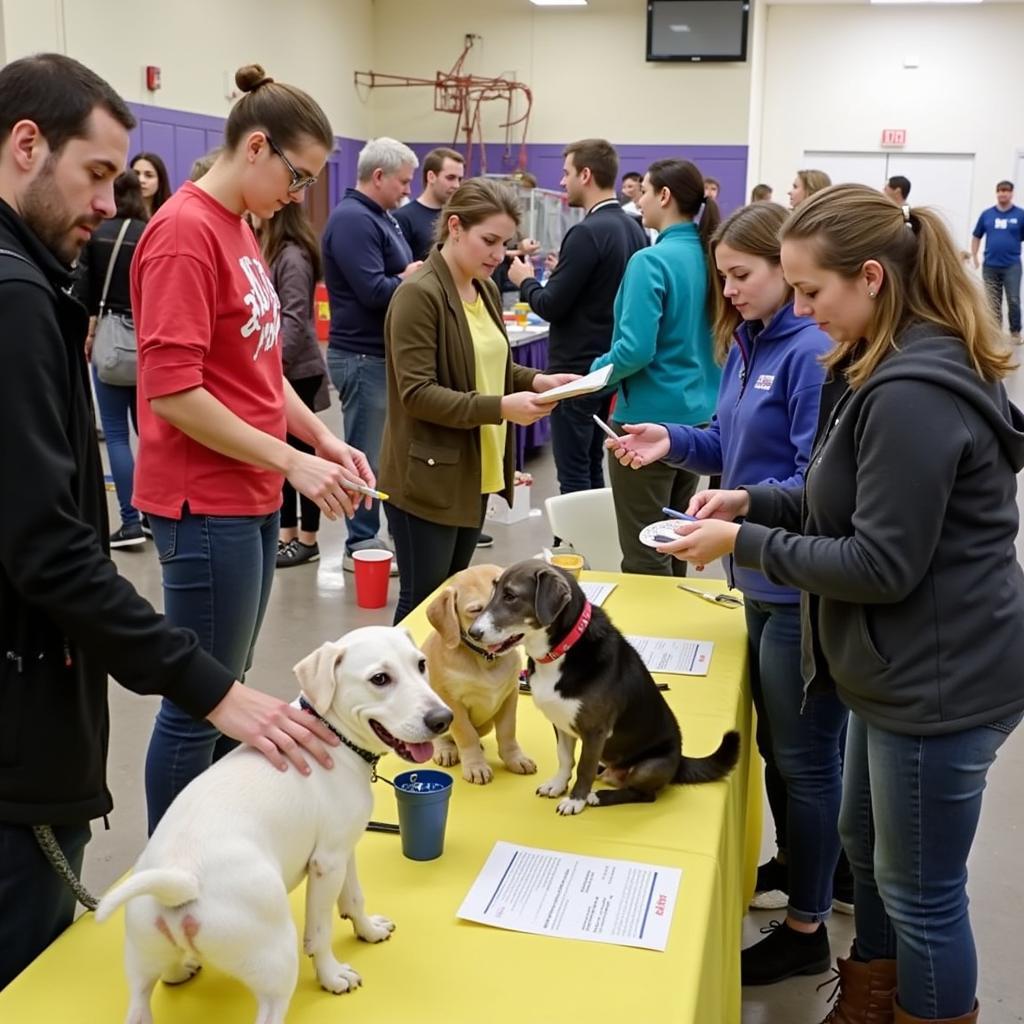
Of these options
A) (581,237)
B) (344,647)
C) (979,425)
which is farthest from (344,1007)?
(581,237)

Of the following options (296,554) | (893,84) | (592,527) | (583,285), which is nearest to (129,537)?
(296,554)

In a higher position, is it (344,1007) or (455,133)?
(455,133)

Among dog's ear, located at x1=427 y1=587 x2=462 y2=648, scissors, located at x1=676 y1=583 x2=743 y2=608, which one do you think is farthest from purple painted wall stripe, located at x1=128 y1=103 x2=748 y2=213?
dog's ear, located at x1=427 y1=587 x2=462 y2=648

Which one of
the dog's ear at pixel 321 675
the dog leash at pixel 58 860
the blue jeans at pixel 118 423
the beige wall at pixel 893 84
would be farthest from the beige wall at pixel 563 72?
the dog leash at pixel 58 860

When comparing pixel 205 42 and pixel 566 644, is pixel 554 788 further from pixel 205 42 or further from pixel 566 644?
pixel 205 42

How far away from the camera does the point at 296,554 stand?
5.02 metres

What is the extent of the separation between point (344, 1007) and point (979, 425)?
109 cm

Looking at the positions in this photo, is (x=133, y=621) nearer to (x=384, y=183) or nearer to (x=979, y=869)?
(x=979, y=869)

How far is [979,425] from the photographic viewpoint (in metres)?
1.47

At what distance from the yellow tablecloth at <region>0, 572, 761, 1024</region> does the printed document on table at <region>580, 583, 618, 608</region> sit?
74 cm

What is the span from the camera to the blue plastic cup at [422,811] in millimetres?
1461

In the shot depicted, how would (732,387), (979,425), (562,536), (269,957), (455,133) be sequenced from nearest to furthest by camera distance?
(269,957) < (979,425) < (732,387) < (562,536) < (455,133)

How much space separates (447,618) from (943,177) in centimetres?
1422

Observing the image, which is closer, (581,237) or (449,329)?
(449,329)
